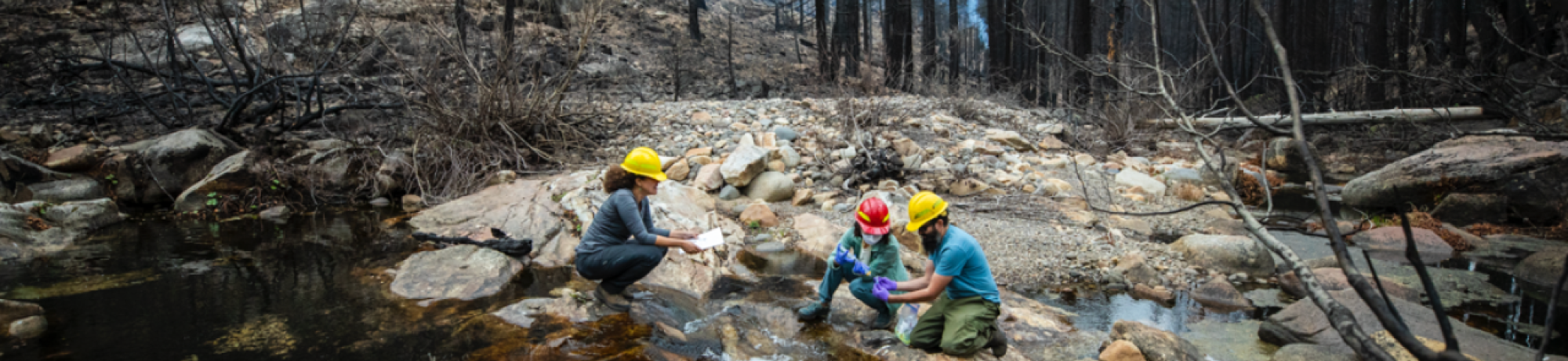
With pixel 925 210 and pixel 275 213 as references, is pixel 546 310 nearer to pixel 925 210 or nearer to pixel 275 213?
pixel 925 210

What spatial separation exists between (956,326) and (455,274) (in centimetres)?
328

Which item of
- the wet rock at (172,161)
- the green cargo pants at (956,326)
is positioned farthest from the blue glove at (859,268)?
the wet rock at (172,161)

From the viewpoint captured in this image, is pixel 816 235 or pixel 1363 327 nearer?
Answer: pixel 1363 327

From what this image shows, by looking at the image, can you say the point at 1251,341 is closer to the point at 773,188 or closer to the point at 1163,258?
the point at 1163,258

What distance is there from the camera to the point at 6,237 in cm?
553

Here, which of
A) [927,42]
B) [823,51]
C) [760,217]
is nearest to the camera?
[760,217]

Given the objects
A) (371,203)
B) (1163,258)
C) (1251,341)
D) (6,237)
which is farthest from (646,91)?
(1251,341)

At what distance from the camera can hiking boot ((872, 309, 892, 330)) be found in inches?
157

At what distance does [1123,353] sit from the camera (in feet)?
11.8

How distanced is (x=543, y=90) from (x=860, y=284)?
5843 millimetres

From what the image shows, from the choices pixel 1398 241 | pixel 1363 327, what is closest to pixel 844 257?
pixel 1363 327

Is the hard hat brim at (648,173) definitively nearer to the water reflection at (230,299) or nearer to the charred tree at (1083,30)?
the water reflection at (230,299)

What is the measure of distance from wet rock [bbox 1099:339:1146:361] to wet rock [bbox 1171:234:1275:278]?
2.46 meters

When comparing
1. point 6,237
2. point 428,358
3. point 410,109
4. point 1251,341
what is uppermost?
point 410,109
